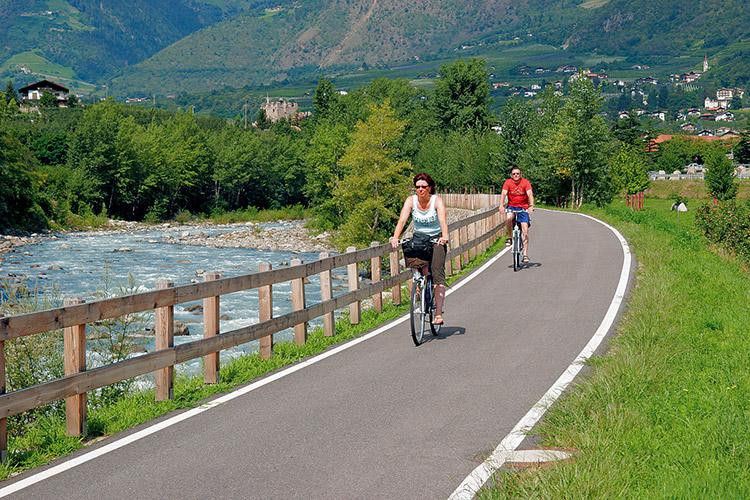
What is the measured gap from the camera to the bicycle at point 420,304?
1212 centimetres

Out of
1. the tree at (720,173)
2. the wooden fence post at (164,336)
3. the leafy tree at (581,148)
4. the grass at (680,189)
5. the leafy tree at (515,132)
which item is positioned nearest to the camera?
the wooden fence post at (164,336)

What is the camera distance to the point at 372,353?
11773 mm

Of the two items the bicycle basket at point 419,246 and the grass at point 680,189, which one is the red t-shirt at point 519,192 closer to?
the bicycle basket at point 419,246

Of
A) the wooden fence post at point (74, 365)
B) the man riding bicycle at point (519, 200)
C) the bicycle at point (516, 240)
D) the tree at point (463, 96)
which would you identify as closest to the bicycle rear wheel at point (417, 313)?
the wooden fence post at point (74, 365)

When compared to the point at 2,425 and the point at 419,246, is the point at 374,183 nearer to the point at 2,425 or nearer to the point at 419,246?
the point at 419,246

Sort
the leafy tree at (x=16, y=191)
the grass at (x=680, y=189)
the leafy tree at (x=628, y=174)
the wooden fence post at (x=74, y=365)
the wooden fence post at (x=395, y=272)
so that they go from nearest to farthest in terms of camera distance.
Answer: the wooden fence post at (x=74, y=365) → the wooden fence post at (x=395, y=272) → the leafy tree at (x=16, y=191) → the leafy tree at (x=628, y=174) → the grass at (x=680, y=189)

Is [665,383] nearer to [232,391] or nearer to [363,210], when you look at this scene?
[232,391]

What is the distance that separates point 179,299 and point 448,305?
7.40 meters

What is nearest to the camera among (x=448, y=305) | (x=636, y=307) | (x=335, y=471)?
(x=335, y=471)

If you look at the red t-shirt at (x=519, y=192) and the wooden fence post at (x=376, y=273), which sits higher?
the red t-shirt at (x=519, y=192)

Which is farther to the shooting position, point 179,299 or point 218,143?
point 218,143

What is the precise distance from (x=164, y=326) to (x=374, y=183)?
198ft

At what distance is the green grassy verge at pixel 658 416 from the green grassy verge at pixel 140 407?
3379 mm

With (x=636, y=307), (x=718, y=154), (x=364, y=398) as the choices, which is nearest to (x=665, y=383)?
(x=364, y=398)
